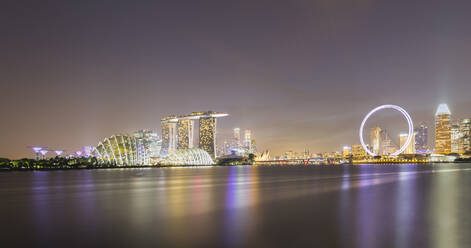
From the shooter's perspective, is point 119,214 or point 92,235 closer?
point 92,235

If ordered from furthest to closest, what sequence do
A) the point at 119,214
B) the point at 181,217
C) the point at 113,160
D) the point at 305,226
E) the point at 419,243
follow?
1. the point at 113,160
2. the point at 119,214
3. the point at 181,217
4. the point at 305,226
5. the point at 419,243

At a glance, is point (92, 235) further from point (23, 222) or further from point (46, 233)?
point (23, 222)

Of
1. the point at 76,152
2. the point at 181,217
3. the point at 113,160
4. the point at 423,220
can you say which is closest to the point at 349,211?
the point at 423,220

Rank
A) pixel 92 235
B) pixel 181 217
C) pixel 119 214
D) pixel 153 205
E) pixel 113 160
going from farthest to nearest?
pixel 113 160, pixel 153 205, pixel 119 214, pixel 181 217, pixel 92 235

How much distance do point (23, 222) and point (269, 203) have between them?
1491 centimetres

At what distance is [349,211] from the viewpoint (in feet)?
70.4

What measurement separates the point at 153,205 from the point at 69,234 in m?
10.1

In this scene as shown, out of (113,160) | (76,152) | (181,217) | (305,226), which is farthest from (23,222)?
(76,152)

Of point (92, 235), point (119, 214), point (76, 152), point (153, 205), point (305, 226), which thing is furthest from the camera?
point (76, 152)

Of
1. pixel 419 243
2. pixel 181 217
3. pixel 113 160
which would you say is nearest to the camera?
pixel 419 243

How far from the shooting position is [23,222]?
60.3 ft

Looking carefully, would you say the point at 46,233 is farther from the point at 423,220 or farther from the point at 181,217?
the point at 423,220

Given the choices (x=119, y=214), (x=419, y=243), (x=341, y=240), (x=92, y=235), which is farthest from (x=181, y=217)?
(x=419, y=243)

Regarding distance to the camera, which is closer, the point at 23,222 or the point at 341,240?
the point at 341,240
